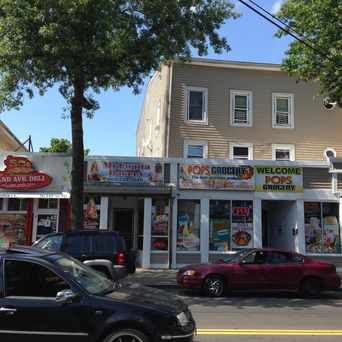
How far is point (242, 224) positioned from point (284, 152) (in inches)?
224

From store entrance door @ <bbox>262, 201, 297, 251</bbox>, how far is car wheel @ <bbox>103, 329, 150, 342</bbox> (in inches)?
631

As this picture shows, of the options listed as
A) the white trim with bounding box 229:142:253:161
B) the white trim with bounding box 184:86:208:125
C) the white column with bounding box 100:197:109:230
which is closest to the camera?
the white column with bounding box 100:197:109:230

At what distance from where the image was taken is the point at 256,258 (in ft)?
47.4

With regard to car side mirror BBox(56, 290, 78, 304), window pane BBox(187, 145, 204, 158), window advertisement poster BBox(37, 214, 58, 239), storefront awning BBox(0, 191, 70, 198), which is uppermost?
window pane BBox(187, 145, 204, 158)

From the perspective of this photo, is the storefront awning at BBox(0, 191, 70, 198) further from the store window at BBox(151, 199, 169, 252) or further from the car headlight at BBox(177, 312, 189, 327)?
the car headlight at BBox(177, 312, 189, 327)

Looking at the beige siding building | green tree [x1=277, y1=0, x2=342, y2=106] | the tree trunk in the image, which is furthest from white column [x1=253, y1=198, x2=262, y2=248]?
the tree trunk

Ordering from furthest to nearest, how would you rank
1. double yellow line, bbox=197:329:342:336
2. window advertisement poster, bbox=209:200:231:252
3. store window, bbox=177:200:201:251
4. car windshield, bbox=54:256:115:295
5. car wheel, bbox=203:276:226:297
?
window advertisement poster, bbox=209:200:231:252 < store window, bbox=177:200:201:251 < car wheel, bbox=203:276:226:297 < double yellow line, bbox=197:329:342:336 < car windshield, bbox=54:256:115:295

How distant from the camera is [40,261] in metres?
6.06

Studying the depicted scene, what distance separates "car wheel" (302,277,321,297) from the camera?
14.4 meters

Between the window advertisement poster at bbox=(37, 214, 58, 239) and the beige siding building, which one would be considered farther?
the beige siding building

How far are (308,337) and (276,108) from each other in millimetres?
17761

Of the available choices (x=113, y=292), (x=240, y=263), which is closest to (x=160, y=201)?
(x=240, y=263)

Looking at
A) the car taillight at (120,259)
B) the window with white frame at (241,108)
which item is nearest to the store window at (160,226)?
the window with white frame at (241,108)

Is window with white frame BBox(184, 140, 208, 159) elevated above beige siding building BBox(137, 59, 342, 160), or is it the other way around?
beige siding building BBox(137, 59, 342, 160)
